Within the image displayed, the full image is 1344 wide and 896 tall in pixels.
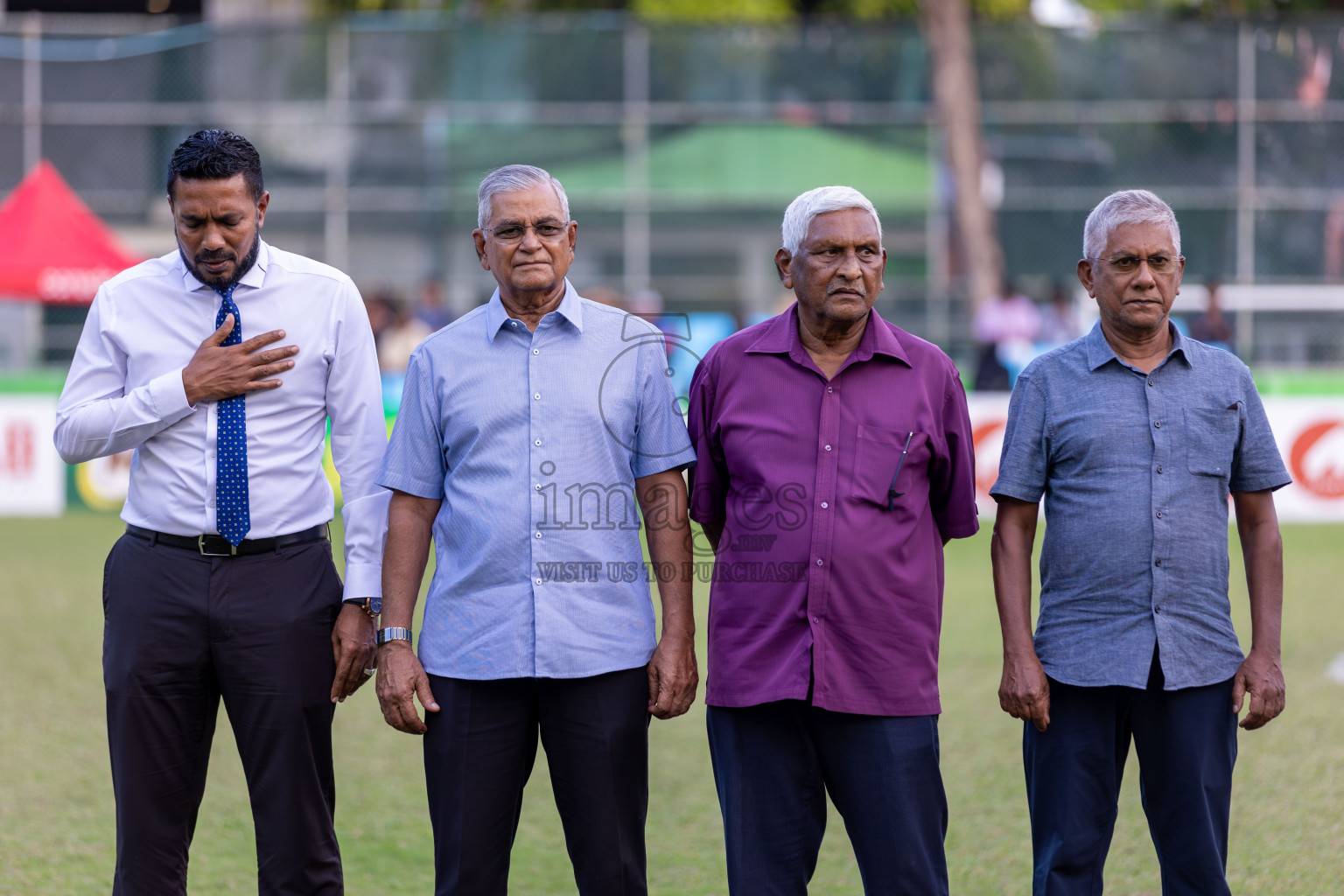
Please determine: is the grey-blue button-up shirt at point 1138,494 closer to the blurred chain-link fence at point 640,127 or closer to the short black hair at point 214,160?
the short black hair at point 214,160

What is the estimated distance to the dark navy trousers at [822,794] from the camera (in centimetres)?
346

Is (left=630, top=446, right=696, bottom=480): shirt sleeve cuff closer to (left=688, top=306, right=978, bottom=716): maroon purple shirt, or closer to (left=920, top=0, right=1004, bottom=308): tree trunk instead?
(left=688, top=306, right=978, bottom=716): maroon purple shirt

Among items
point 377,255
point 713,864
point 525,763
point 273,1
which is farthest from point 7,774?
point 273,1

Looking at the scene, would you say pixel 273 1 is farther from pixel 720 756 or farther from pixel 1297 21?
pixel 720 756

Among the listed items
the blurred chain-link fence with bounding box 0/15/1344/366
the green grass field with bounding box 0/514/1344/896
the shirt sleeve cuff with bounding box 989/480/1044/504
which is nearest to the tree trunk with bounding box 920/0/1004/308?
the blurred chain-link fence with bounding box 0/15/1344/366

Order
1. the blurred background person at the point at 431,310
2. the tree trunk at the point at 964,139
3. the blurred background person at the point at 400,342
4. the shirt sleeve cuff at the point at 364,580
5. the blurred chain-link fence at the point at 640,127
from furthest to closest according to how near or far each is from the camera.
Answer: the tree trunk at the point at 964,139 < the blurred chain-link fence at the point at 640,127 < the blurred background person at the point at 431,310 < the blurred background person at the point at 400,342 < the shirt sleeve cuff at the point at 364,580

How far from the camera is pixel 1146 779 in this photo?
3.65 meters

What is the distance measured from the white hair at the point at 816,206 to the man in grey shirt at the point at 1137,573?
0.59 metres

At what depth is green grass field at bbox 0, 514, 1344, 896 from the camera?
4.95m

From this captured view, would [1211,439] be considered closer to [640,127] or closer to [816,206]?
[816,206]

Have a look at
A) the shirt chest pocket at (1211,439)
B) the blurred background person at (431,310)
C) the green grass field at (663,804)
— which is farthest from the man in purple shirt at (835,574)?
the blurred background person at (431,310)

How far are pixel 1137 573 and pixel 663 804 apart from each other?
275cm

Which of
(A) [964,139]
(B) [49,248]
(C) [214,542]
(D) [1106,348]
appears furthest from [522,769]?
(A) [964,139]

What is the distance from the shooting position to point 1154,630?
3561 mm
